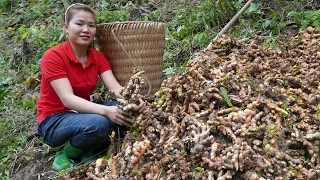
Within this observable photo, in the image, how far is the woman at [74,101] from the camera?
266 centimetres

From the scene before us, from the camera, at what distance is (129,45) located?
3.34 m

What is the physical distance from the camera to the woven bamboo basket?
331 centimetres

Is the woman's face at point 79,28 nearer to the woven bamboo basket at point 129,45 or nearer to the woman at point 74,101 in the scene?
the woman at point 74,101

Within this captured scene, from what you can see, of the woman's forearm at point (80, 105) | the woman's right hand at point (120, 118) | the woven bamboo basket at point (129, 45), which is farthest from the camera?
the woven bamboo basket at point (129, 45)

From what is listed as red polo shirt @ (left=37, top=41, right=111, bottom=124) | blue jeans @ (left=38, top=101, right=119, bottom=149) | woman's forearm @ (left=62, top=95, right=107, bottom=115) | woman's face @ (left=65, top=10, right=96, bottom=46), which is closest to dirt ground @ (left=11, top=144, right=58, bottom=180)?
blue jeans @ (left=38, top=101, right=119, bottom=149)

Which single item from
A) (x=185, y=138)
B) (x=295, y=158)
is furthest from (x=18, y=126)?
(x=295, y=158)

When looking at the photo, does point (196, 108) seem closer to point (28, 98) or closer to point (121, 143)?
point (121, 143)

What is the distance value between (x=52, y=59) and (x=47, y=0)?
467cm

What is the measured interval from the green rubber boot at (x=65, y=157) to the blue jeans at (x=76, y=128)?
→ 56 millimetres

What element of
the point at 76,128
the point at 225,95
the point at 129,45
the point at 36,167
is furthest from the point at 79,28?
the point at 225,95

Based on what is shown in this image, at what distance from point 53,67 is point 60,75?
0.29 ft

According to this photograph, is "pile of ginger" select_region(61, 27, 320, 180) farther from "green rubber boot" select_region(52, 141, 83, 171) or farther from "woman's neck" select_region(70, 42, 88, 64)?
"woman's neck" select_region(70, 42, 88, 64)

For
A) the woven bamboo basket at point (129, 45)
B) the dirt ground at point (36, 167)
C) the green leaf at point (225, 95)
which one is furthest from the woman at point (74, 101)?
the green leaf at point (225, 95)

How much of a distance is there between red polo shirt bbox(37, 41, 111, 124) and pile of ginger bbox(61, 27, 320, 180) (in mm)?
624
